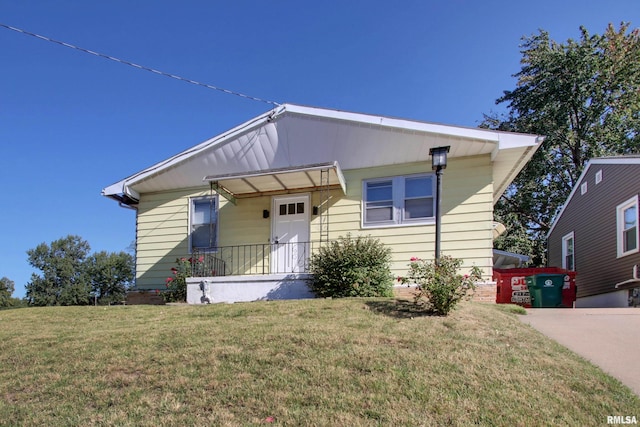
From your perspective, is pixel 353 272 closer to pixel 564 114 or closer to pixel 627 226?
pixel 627 226

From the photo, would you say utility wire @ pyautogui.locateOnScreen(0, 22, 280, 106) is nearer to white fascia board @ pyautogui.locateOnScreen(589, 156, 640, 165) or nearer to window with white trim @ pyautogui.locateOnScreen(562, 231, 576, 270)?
white fascia board @ pyautogui.locateOnScreen(589, 156, 640, 165)

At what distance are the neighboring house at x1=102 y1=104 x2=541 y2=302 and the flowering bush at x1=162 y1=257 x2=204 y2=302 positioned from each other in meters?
0.14

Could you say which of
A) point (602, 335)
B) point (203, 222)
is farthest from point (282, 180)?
point (602, 335)

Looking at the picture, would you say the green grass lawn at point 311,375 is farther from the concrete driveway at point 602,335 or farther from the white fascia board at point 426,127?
the white fascia board at point 426,127

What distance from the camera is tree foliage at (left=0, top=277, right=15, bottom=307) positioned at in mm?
39041

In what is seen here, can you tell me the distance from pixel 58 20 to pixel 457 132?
856 centimetres

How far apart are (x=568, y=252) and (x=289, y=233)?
11.5 metres

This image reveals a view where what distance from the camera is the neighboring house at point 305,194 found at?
9328mm

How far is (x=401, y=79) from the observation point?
14.8 metres

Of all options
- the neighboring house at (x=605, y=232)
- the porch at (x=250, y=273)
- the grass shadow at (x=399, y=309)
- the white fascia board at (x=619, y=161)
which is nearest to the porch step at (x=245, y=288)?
the porch at (x=250, y=273)

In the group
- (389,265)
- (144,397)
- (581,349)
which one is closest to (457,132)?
(389,265)

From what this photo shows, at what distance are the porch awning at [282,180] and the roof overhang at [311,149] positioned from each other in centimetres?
2

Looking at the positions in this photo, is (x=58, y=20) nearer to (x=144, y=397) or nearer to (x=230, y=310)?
(x=230, y=310)

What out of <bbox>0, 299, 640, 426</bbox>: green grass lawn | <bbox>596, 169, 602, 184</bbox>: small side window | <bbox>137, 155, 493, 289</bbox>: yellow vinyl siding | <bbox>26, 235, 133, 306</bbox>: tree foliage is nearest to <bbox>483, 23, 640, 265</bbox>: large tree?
<bbox>596, 169, 602, 184</bbox>: small side window
